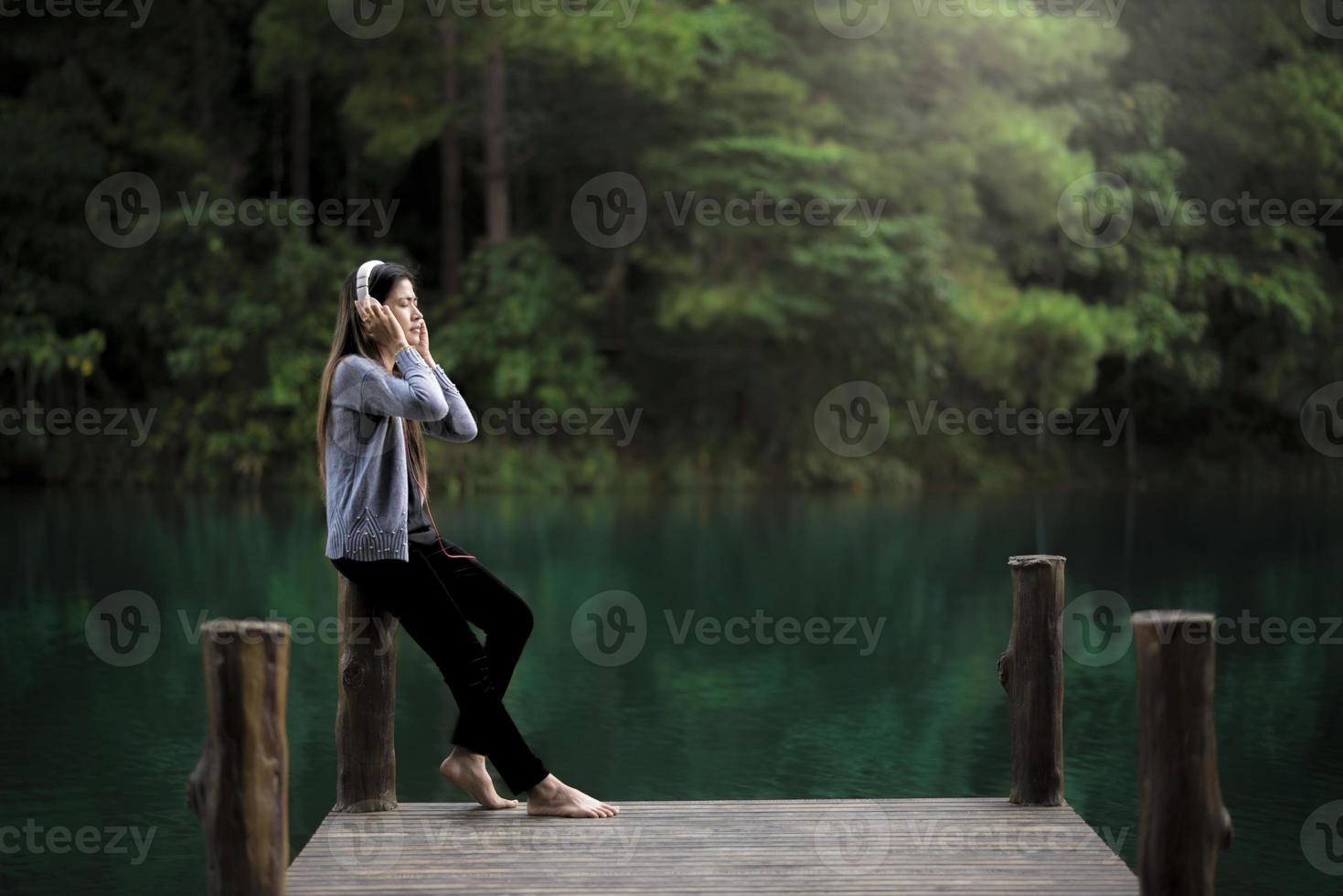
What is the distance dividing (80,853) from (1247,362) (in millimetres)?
25603

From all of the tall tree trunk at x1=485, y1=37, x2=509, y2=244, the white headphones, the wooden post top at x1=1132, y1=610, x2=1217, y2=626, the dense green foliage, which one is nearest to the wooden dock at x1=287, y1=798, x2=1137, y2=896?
the wooden post top at x1=1132, y1=610, x2=1217, y2=626

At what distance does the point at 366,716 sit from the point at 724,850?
1.25 metres

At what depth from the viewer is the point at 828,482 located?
1022 inches

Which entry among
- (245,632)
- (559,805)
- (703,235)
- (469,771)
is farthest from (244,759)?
(703,235)

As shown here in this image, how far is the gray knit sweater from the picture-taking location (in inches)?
194

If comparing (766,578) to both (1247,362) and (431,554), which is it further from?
(1247,362)

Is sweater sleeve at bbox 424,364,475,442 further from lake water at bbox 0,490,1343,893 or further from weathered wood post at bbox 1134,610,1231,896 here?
lake water at bbox 0,490,1343,893

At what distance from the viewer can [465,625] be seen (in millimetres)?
5160

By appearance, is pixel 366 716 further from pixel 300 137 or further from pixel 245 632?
pixel 300 137

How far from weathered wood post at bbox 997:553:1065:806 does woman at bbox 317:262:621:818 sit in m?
1.35

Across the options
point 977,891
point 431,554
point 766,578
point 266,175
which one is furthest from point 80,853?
point 266,175

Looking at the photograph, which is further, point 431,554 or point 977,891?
point 431,554

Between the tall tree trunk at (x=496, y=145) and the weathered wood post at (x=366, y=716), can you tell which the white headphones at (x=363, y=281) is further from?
the tall tree trunk at (x=496, y=145)

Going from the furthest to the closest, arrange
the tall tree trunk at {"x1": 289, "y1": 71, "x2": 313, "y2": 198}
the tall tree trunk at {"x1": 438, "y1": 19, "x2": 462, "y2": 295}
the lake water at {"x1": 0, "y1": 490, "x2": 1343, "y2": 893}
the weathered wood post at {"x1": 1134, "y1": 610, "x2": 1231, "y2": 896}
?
the tall tree trunk at {"x1": 289, "y1": 71, "x2": 313, "y2": 198} → the tall tree trunk at {"x1": 438, "y1": 19, "x2": 462, "y2": 295} → the lake water at {"x1": 0, "y1": 490, "x2": 1343, "y2": 893} → the weathered wood post at {"x1": 1134, "y1": 610, "x2": 1231, "y2": 896}
